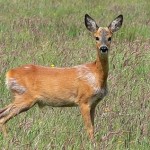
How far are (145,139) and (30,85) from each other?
67.8 inches

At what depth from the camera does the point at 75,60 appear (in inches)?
387

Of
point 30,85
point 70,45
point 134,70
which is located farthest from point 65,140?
point 70,45

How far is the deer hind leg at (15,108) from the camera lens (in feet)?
22.1

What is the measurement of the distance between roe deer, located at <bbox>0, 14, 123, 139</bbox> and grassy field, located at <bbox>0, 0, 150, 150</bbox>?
147 mm

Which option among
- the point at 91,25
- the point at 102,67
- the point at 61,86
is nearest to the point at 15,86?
the point at 61,86

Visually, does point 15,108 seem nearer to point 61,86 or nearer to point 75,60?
point 61,86

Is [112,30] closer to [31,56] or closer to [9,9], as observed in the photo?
Answer: [31,56]

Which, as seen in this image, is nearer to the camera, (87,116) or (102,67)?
(87,116)

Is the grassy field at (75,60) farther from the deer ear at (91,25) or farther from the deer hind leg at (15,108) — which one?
the deer ear at (91,25)

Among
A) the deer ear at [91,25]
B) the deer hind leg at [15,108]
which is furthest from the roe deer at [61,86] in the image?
the deer ear at [91,25]

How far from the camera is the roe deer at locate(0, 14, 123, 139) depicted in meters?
6.80

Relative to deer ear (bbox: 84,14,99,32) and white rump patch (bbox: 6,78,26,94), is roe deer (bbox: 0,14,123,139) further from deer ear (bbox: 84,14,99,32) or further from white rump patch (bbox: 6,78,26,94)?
deer ear (bbox: 84,14,99,32)

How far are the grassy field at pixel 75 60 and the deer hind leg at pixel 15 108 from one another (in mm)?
85

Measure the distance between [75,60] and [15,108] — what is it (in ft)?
10.4
